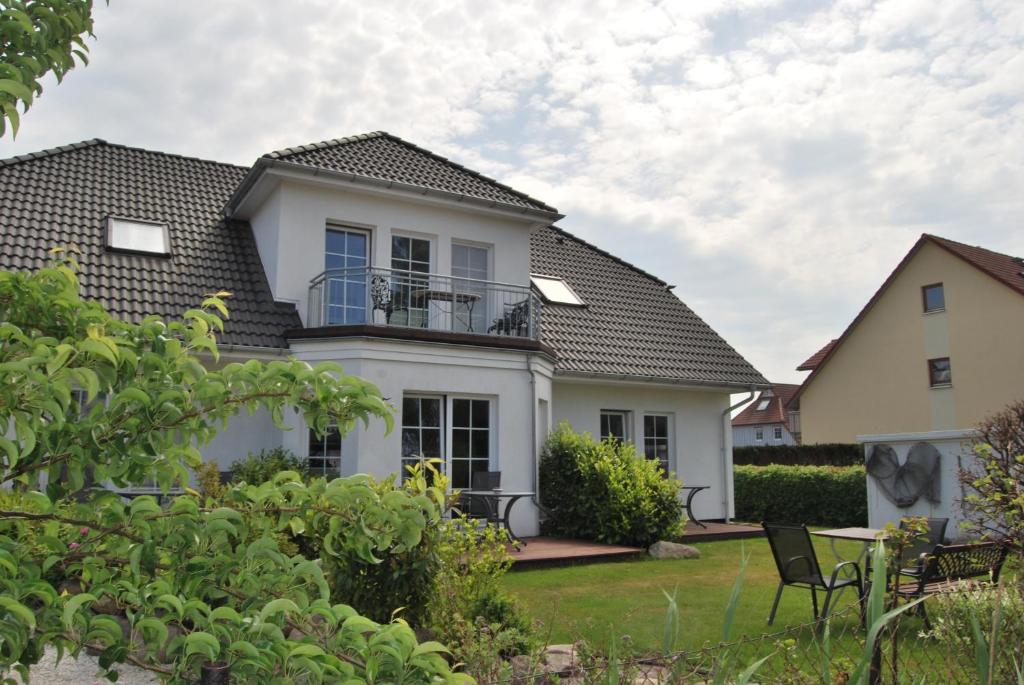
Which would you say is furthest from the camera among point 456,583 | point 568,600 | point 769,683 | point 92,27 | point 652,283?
point 652,283

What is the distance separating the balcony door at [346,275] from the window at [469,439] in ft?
7.51

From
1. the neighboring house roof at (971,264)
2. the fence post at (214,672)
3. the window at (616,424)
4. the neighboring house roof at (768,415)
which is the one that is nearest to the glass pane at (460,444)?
the window at (616,424)

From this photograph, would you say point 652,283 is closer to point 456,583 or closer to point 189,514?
point 456,583

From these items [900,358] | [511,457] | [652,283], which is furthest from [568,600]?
[900,358]

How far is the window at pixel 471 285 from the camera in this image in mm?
14898

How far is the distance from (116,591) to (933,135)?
10248mm

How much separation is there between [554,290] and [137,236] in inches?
344

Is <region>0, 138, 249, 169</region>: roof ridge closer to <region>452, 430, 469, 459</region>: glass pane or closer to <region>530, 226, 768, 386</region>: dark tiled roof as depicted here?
<region>530, 226, 768, 386</region>: dark tiled roof

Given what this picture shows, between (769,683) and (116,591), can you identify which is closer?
(116,591)

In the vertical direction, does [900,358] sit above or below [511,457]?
above

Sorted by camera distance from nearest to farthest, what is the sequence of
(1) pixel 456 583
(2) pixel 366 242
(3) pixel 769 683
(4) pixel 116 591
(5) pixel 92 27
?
(4) pixel 116 591 < (5) pixel 92 27 < (3) pixel 769 683 < (1) pixel 456 583 < (2) pixel 366 242

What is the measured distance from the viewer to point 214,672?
1.89 meters

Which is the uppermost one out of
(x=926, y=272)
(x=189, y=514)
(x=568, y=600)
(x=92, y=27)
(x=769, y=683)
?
(x=926, y=272)

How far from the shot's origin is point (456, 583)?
6559mm
